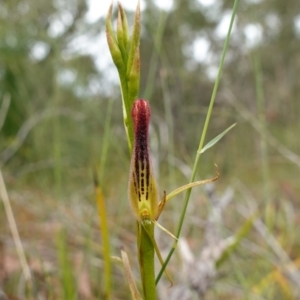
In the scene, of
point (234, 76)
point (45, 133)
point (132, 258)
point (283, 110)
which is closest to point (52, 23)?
point (45, 133)

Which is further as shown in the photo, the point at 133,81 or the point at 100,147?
the point at 100,147

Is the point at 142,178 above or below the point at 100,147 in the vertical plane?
above

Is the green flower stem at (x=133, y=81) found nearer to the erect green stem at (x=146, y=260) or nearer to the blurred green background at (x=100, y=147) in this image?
the erect green stem at (x=146, y=260)

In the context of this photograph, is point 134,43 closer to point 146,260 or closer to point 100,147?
point 146,260

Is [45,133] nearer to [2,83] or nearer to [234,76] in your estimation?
[2,83]

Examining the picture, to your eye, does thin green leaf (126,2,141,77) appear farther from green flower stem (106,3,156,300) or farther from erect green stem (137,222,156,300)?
erect green stem (137,222,156,300)

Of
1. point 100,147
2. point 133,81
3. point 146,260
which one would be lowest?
point 100,147

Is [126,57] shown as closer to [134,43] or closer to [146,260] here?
[134,43]

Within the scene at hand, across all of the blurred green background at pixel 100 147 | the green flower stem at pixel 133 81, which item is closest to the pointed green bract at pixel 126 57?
the green flower stem at pixel 133 81

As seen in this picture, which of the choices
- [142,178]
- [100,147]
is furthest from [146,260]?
[100,147]
